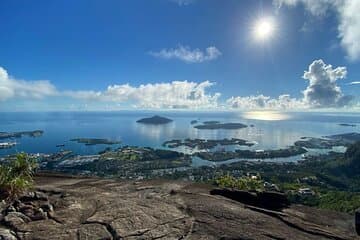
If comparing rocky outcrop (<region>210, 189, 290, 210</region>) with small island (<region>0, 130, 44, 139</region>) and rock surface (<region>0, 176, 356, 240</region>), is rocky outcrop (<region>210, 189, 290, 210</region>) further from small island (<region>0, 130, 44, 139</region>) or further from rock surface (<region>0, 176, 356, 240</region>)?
small island (<region>0, 130, 44, 139</region>)

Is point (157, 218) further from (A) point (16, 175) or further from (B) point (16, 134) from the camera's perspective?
(B) point (16, 134)

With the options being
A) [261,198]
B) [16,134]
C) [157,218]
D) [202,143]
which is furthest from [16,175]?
[16,134]

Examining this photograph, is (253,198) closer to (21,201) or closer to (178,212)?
(178,212)

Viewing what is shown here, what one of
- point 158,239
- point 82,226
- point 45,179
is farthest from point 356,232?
point 45,179

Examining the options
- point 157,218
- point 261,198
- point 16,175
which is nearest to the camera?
point 157,218

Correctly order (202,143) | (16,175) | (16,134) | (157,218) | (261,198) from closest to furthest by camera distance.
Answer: (157,218) → (16,175) → (261,198) → (16,134) → (202,143)

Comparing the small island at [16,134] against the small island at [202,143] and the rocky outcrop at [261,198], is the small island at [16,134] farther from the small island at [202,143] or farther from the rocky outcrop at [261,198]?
the rocky outcrop at [261,198]

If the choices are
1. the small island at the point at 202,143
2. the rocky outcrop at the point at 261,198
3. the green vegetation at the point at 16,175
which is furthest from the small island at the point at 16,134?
the rocky outcrop at the point at 261,198
